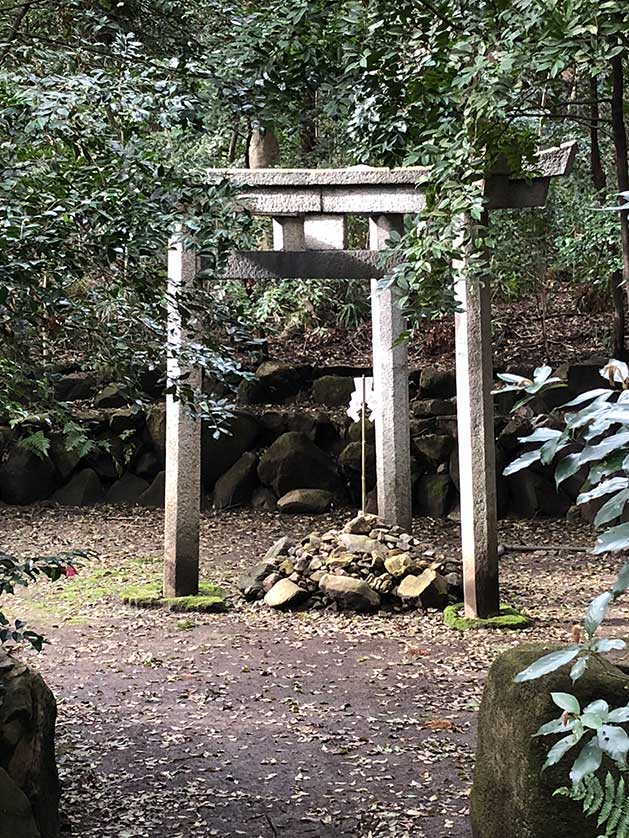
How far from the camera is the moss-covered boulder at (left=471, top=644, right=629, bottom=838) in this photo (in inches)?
85.9

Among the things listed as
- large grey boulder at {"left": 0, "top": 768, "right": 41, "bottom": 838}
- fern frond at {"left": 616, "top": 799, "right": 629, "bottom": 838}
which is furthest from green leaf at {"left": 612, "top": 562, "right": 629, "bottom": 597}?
large grey boulder at {"left": 0, "top": 768, "right": 41, "bottom": 838}

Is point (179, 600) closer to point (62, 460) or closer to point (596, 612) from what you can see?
point (62, 460)

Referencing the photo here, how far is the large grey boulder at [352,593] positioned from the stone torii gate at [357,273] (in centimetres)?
57

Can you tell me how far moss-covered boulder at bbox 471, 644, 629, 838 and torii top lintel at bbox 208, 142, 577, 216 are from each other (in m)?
3.33

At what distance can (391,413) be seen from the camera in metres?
6.47

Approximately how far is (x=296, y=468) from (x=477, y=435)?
3775mm

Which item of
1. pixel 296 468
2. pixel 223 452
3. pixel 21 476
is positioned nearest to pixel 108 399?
pixel 21 476

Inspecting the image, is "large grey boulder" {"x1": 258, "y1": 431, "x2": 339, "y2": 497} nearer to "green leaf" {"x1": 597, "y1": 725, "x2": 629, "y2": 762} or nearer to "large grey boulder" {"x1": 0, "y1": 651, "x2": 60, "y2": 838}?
"large grey boulder" {"x1": 0, "y1": 651, "x2": 60, "y2": 838}

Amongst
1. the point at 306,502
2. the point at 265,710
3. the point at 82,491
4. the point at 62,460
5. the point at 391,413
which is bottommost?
the point at 265,710

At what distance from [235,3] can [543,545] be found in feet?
14.7

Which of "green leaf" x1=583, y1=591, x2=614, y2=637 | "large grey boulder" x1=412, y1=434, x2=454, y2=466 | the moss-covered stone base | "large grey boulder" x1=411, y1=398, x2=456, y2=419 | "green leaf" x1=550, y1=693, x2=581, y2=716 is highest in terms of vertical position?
"large grey boulder" x1=411, y1=398, x2=456, y2=419

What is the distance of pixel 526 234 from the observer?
32.9 feet

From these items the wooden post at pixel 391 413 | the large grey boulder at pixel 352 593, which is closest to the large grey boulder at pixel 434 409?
the wooden post at pixel 391 413

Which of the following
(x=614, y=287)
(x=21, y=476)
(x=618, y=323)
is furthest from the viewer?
(x=614, y=287)
